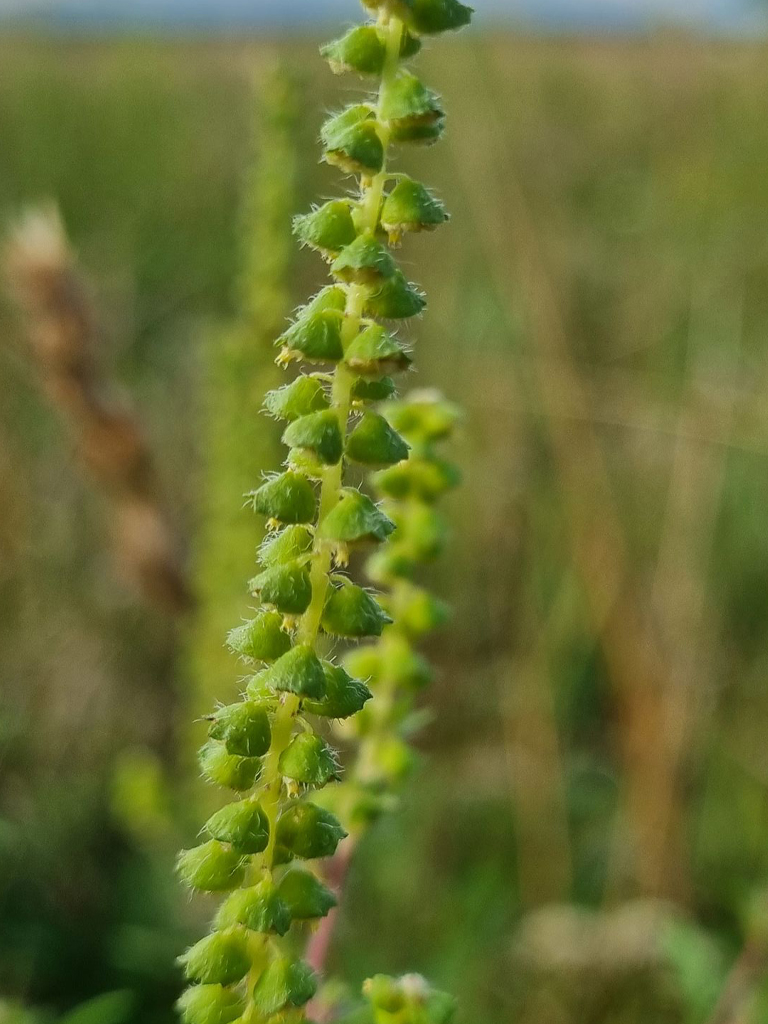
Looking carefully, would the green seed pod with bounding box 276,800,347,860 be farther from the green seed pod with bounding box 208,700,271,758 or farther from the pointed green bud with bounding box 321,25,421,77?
the pointed green bud with bounding box 321,25,421,77

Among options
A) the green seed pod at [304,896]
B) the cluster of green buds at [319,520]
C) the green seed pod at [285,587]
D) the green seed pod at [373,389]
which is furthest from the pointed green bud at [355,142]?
the green seed pod at [304,896]

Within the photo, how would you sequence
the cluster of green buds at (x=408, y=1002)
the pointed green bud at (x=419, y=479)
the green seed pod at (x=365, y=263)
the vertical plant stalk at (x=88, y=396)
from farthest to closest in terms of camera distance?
1. the vertical plant stalk at (x=88, y=396)
2. the pointed green bud at (x=419, y=479)
3. the cluster of green buds at (x=408, y=1002)
4. the green seed pod at (x=365, y=263)

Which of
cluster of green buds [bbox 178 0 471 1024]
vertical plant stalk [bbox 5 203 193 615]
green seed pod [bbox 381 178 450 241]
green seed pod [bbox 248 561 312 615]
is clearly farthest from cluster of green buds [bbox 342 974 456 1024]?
vertical plant stalk [bbox 5 203 193 615]

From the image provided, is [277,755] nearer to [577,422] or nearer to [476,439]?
[577,422]

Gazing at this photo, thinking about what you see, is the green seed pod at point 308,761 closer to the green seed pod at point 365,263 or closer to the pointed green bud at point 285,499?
the pointed green bud at point 285,499

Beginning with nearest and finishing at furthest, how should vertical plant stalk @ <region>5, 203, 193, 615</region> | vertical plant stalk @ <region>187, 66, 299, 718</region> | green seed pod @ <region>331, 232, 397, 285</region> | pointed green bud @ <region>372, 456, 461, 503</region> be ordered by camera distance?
1. green seed pod @ <region>331, 232, 397, 285</region>
2. pointed green bud @ <region>372, 456, 461, 503</region>
3. vertical plant stalk @ <region>187, 66, 299, 718</region>
4. vertical plant stalk @ <region>5, 203, 193, 615</region>
